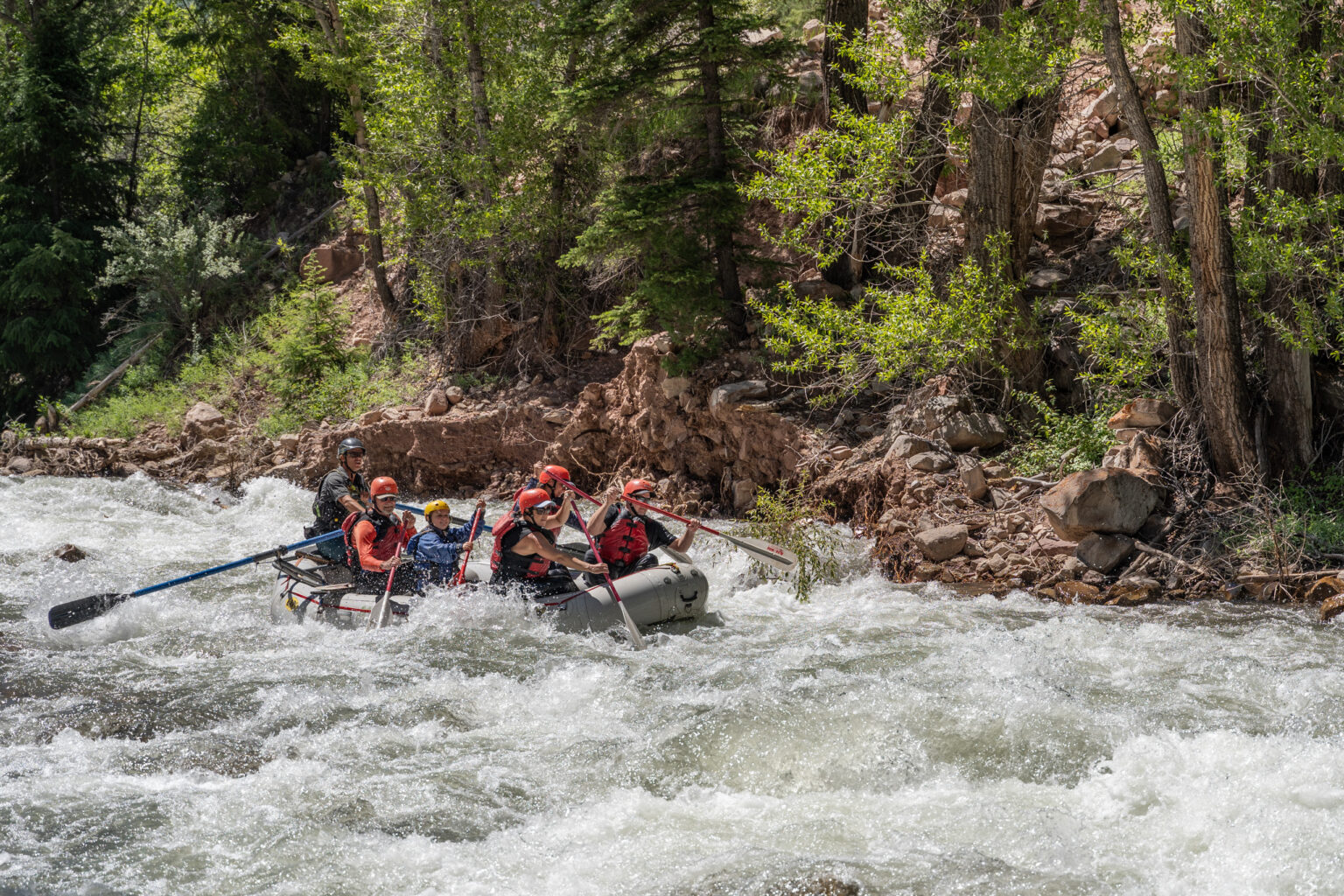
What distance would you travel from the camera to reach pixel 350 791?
5395mm

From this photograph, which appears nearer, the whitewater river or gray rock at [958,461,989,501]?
the whitewater river

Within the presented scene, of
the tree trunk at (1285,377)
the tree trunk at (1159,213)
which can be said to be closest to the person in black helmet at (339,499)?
the tree trunk at (1159,213)

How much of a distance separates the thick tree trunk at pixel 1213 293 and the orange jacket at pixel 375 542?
6785 millimetres

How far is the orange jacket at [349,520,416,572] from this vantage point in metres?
8.95

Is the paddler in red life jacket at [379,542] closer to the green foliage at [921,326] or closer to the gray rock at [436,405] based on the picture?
the green foliage at [921,326]

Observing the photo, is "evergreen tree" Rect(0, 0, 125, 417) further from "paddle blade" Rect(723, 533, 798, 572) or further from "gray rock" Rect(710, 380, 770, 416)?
"paddle blade" Rect(723, 533, 798, 572)

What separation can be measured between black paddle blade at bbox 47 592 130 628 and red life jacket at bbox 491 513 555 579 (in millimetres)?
3083

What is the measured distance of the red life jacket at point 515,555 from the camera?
8.38 metres

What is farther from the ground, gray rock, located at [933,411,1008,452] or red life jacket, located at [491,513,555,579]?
gray rock, located at [933,411,1008,452]

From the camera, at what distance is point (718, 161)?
1205 cm

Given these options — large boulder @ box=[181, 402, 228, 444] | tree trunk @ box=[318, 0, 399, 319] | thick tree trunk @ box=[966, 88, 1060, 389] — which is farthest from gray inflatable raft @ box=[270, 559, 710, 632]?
tree trunk @ box=[318, 0, 399, 319]

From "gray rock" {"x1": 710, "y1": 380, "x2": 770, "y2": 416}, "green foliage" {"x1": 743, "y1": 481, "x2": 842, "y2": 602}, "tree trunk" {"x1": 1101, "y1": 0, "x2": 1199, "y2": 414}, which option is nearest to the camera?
"tree trunk" {"x1": 1101, "y1": 0, "x2": 1199, "y2": 414}

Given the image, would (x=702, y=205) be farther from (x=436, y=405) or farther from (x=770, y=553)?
(x=436, y=405)

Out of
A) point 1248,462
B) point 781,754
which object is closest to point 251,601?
point 781,754
